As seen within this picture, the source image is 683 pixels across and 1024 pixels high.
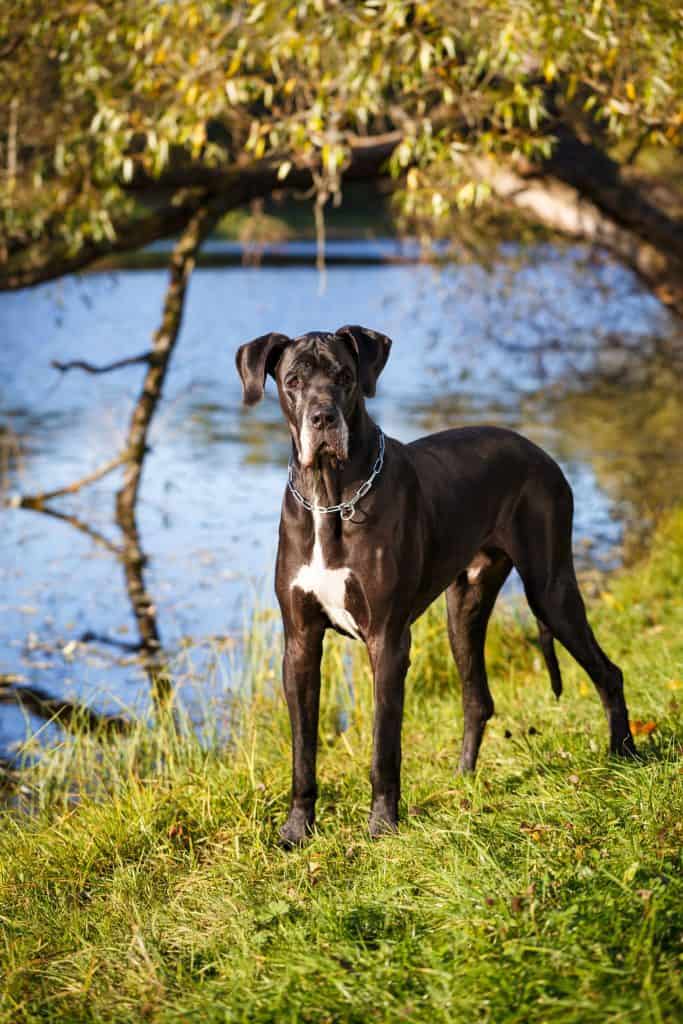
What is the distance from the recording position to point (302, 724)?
432 cm

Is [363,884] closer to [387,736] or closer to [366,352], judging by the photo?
[387,736]

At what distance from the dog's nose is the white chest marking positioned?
316 mm

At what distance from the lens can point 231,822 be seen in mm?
4547

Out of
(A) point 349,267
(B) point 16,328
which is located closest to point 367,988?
(B) point 16,328

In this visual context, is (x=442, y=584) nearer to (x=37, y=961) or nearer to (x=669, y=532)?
(x=37, y=961)

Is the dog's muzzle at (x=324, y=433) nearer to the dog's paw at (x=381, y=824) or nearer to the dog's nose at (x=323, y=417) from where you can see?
the dog's nose at (x=323, y=417)

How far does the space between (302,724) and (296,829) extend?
1.18 feet

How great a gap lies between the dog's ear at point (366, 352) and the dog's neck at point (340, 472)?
0.08 metres

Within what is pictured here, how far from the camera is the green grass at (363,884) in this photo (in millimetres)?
2955

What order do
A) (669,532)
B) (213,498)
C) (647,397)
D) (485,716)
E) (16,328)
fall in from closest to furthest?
1. (485,716)
2. (669,532)
3. (213,498)
4. (647,397)
5. (16,328)

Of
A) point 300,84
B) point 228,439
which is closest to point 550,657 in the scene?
point 300,84

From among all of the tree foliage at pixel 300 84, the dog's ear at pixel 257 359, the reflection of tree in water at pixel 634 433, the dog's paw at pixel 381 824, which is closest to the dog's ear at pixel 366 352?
the dog's ear at pixel 257 359

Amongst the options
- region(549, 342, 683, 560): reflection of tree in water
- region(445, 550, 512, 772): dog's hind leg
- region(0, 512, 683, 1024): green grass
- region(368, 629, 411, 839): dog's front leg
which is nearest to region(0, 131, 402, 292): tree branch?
region(549, 342, 683, 560): reflection of tree in water

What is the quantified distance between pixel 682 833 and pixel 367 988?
1.06 metres
